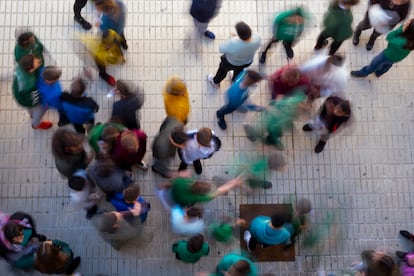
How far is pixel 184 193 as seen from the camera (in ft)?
15.9

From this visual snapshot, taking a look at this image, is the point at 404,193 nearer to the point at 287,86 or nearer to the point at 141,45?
the point at 287,86

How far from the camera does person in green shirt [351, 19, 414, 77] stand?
5.62 metres

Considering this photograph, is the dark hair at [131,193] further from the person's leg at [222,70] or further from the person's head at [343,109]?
the person's head at [343,109]

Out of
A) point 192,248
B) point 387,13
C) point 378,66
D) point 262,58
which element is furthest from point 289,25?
point 192,248

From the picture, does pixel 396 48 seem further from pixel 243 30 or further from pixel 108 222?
pixel 108 222

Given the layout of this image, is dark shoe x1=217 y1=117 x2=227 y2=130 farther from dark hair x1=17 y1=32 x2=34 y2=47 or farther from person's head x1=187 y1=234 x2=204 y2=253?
dark hair x1=17 y1=32 x2=34 y2=47

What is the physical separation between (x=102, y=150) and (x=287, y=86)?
7.75ft

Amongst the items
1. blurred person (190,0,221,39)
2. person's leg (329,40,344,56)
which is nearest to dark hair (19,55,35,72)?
blurred person (190,0,221,39)

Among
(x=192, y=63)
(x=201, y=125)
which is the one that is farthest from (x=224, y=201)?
(x=192, y=63)

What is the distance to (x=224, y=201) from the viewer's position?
6.11 meters

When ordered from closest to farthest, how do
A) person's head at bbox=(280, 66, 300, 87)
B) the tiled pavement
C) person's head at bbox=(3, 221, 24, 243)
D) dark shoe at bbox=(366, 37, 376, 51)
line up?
person's head at bbox=(3, 221, 24, 243) → person's head at bbox=(280, 66, 300, 87) → the tiled pavement → dark shoe at bbox=(366, 37, 376, 51)

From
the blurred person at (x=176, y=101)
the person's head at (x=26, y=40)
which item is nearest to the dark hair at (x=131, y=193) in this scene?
the blurred person at (x=176, y=101)

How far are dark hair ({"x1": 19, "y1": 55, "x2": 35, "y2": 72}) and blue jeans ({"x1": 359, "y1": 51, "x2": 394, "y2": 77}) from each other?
4599mm

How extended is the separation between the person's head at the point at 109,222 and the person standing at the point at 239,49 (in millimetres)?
2556
